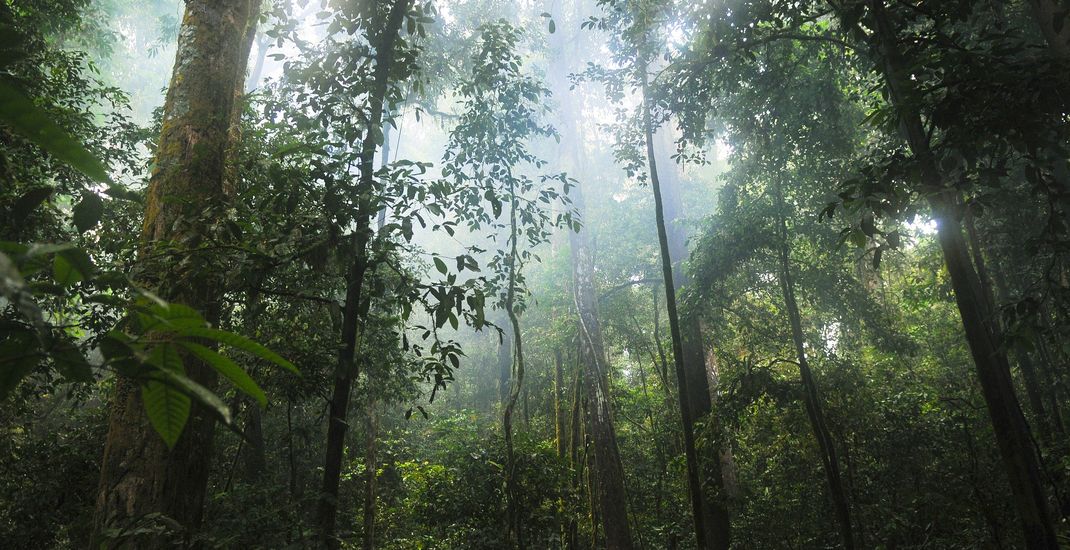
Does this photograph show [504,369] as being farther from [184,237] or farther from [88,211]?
[88,211]

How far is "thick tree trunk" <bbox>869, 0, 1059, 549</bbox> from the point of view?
1.95 m

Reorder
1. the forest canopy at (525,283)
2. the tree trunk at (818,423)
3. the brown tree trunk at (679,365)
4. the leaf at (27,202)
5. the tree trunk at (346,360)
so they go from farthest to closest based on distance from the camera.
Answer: the tree trunk at (818,423) < the brown tree trunk at (679,365) < the tree trunk at (346,360) < the forest canopy at (525,283) < the leaf at (27,202)

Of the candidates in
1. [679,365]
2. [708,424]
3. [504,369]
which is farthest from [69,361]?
[504,369]

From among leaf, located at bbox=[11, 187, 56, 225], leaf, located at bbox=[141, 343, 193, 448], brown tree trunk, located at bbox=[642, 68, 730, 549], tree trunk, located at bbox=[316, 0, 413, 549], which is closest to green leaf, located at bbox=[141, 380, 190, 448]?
leaf, located at bbox=[141, 343, 193, 448]

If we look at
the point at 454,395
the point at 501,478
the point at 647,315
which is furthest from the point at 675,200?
the point at 454,395

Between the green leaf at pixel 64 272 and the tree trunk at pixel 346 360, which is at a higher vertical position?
the tree trunk at pixel 346 360

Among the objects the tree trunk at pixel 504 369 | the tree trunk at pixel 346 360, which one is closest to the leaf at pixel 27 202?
the tree trunk at pixel 346 360

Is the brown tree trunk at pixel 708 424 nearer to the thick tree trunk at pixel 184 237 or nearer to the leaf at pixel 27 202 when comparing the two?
the thick tree trunk at pixel 184 237

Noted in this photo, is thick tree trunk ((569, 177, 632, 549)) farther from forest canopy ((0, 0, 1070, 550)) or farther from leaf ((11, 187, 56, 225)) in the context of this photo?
leaf ((11, 187, 56, 225))

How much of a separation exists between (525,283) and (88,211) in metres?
4.27

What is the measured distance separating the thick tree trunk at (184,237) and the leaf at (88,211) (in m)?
0.79

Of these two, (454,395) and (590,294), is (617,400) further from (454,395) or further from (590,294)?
(454,395)

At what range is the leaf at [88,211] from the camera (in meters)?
1.10

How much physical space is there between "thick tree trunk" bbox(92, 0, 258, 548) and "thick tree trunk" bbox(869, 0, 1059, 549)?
2.93 meters
